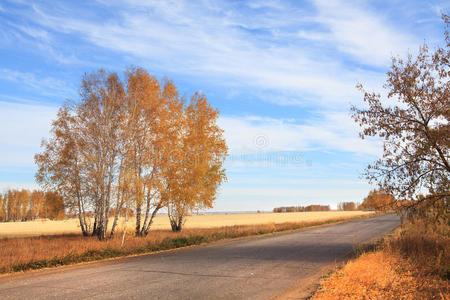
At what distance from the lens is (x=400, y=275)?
977cm

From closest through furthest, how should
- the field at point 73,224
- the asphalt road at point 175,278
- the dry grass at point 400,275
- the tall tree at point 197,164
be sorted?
the dry grass at point 400,275 → the asphalt road at point 175,278 → the tall tree at point 197,164 → the field at point 73,224

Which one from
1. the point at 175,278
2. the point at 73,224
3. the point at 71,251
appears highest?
the point at 71,251

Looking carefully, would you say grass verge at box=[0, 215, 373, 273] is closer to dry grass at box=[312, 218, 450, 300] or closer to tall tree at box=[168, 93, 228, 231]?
tall tree at box=[168, 93, 228, 231]

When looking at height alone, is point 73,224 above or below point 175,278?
below

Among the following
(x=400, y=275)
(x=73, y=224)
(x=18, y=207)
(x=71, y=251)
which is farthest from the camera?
(x=18, y=207)

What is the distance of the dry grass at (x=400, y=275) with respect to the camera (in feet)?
26.7

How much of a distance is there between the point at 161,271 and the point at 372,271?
22.1 feet

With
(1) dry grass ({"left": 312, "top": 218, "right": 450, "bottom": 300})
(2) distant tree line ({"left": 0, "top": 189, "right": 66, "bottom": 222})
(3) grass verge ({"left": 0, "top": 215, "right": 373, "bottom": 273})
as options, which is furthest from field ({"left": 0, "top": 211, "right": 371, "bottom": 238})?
(2) distant tree line ({"left": 0, "top": 189, "right": 66, "bottom": 222})

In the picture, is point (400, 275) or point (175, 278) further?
point (175, 278)

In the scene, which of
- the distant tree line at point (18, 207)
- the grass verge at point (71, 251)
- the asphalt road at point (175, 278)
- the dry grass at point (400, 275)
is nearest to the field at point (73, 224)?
the grass verge at point (71, 251)

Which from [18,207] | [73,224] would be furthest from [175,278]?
[18,207]

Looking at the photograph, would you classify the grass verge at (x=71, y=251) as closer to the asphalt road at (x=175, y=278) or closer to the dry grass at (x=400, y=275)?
the asphalt road at (x=175, y=278)

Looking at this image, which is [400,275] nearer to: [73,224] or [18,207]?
[73,224]

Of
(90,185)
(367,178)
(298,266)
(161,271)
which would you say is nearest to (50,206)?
(90,185)
